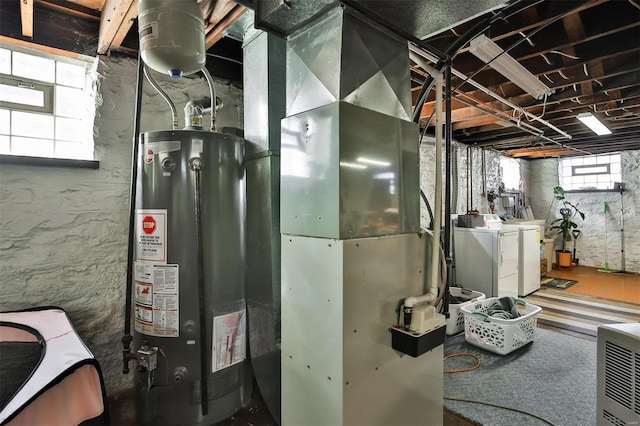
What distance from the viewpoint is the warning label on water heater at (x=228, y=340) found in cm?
152

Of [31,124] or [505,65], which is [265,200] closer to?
[31,124]

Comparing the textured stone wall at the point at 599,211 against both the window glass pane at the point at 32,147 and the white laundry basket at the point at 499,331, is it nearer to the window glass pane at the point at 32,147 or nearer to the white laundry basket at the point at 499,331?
the white laundry basket at the point at 499,331

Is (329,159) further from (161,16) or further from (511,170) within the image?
(511,170)

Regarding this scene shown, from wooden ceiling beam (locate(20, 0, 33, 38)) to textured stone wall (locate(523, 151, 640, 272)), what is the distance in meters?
7.68

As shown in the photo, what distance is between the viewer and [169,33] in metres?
1.10

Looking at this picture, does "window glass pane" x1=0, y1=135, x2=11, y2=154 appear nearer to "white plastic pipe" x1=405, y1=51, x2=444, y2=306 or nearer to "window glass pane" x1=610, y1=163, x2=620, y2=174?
"white plastic pipe" x1=405, y1=51, x2=444, y2=306

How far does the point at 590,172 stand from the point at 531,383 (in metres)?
6.05

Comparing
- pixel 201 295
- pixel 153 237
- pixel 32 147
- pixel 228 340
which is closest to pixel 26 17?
pixel 32 147

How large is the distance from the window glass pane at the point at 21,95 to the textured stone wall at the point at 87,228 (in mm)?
297

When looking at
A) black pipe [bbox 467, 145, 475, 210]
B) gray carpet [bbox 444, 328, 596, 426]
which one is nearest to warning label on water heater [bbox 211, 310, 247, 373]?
gray carpet [bbox 444, 328, 596, 426]

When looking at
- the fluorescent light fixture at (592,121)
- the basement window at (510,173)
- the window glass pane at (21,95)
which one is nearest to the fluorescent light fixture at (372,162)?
the window glass pane at (21,95)

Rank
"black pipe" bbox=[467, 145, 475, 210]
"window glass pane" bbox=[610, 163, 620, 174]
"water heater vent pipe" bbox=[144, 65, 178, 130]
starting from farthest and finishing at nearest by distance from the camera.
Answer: "window glass pane" bbox=[610, 163, 620, 174], "black pipe" bbox=[467, 145, 475, 210], "water heater vent pipe" bbox=[144, 65, 178, 130]

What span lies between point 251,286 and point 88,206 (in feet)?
3.22

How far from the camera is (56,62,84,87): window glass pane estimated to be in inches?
70.3
